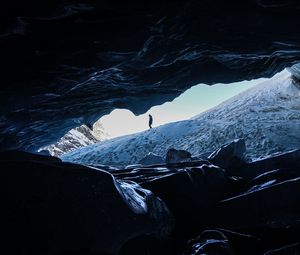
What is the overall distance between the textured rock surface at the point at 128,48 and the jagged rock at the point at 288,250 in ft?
9.62

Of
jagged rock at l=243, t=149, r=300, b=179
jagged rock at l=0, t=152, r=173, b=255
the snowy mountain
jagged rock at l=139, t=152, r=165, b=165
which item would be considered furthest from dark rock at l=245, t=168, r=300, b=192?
the snowy mountain

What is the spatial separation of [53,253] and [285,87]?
26.8 meters

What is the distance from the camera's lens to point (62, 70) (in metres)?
4.98

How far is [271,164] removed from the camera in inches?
227

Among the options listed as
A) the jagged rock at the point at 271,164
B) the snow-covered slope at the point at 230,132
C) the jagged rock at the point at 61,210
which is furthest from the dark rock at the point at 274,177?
the snow-covered slope at the point at 230,132

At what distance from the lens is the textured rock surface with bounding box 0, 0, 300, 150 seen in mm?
3617

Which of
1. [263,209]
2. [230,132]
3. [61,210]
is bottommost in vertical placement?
[230,132]

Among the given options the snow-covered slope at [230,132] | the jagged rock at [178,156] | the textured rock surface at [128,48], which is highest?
the textured rock surface at [128,48]

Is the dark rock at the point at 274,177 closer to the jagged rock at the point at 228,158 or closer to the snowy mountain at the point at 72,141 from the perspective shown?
the jagged rock at the point at 228,158

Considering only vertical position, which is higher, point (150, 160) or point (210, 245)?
point (210, 245)

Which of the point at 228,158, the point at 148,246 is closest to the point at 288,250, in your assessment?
the point at 148,246

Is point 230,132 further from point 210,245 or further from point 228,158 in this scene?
point 210,245

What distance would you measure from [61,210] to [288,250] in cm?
266

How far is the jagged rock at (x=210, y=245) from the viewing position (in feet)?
10.9
